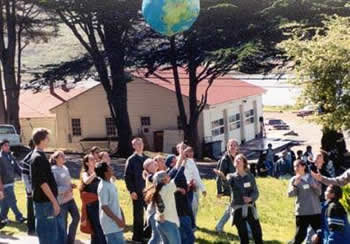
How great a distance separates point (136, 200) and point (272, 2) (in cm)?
2201

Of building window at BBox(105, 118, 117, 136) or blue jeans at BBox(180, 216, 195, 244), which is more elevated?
building window at BBox(105, 118, 117, 136)

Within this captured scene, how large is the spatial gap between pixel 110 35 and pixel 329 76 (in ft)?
77.6

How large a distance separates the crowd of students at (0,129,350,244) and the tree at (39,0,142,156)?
21538 mm

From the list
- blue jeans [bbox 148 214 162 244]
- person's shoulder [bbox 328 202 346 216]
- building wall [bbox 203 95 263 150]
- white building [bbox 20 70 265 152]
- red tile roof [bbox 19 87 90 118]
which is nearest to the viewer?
person's shoulder [bbox 328 202 346 216]

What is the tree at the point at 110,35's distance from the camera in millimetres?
33625

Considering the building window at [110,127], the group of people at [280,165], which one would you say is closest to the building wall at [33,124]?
the building window at [110,127]

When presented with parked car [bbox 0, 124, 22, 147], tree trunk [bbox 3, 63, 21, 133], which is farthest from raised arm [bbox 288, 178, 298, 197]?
tree trunk [bbox 3, 63, 21, 133]

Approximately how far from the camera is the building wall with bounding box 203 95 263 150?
151 ft

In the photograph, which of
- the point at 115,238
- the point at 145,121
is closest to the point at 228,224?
the point at 115,238

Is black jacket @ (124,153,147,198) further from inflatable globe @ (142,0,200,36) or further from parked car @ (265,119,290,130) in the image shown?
parked car @ (265,119,290,130)

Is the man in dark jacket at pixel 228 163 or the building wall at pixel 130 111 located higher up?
the building wall at pixel 130 111

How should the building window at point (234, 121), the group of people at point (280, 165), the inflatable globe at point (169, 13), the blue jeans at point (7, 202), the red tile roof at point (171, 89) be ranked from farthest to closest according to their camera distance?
the building window at point (234, 121)
the red tile roof at point (171, 89)
the group of people at point (280, 165)
the blue jeans at point (7, 202)
the inflatable globe at point (169, 13)

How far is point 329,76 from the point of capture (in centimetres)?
1552

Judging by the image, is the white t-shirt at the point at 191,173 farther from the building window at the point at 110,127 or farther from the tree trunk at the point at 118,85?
the building window at the point at 110,127
